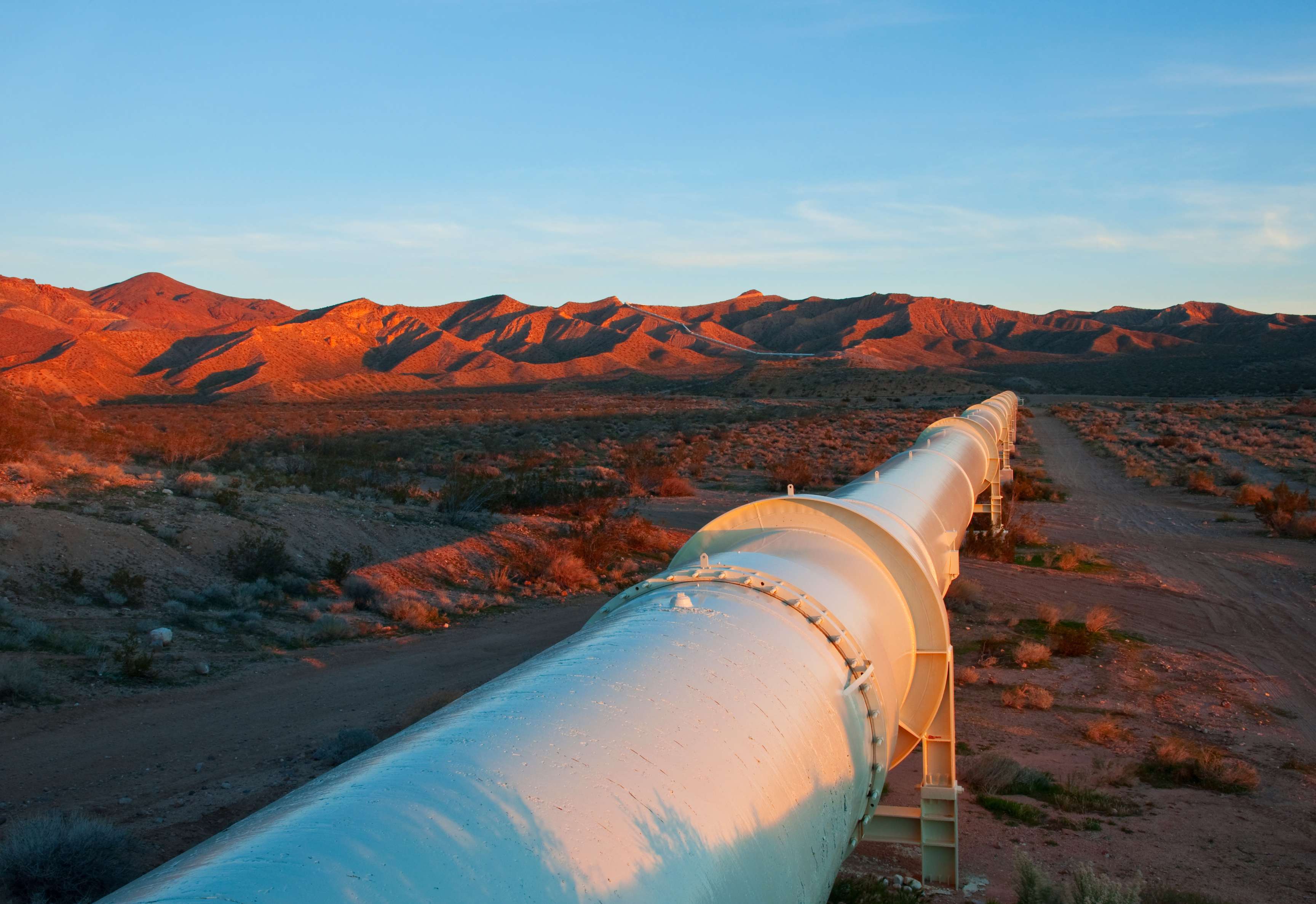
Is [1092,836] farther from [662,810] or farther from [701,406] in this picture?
[701,406]

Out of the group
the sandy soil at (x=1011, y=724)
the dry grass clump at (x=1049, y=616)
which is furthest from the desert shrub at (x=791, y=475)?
the dry grass clump at (x=1049, y=616)

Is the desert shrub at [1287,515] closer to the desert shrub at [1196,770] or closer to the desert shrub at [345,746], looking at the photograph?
the desert shrub at [1196,770]

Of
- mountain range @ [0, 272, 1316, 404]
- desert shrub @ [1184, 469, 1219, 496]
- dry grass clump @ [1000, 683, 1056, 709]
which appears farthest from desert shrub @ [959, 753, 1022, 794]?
mountain range @ [0, 272, 1316, 404]

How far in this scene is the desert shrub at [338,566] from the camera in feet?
45.7

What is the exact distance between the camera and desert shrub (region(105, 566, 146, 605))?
457 inches

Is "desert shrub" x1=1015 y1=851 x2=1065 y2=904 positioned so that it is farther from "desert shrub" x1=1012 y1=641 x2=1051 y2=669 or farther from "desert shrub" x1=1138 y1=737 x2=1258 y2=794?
"desert shrub" x1=1012 y1=641 x2=1051 y2=669

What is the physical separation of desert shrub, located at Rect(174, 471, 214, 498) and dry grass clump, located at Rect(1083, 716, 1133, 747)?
13926 mm

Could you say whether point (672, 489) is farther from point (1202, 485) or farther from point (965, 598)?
point (1202, 485)

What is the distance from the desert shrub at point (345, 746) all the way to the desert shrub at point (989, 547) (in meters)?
11.7

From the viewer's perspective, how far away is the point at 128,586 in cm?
1177

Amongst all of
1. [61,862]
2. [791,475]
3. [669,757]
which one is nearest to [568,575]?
[61,862]

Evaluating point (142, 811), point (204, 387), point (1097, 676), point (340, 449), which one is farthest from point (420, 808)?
point (204, 387)

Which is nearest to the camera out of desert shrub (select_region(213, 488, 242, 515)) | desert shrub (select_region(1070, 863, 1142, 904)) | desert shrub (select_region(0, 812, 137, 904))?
desert shrub (select_region(1070, 863, 1142, 904))

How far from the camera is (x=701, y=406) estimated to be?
6806 cm
